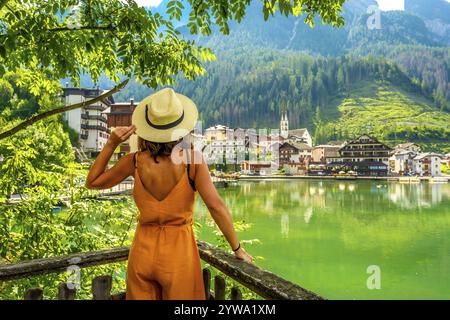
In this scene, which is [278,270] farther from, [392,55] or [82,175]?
[392,55]

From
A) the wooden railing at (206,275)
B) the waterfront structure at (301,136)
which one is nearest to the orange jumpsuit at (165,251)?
the wooden railing at (206,275)

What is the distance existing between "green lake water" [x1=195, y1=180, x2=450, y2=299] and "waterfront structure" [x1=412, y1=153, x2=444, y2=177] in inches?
1848

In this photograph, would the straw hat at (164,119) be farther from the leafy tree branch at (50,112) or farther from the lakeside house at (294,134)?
the lakeside house at (294,134)

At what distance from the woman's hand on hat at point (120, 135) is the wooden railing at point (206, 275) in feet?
2.39

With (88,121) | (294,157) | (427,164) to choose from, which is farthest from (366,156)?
(88,121)

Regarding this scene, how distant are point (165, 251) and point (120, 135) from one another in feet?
1.91

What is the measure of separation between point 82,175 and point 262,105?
5510 inches

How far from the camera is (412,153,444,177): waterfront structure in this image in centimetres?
7656

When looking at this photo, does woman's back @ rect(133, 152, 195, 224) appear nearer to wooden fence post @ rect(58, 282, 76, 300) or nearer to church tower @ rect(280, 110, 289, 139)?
wooden fence post @ rect(58, 282, 76, 300)

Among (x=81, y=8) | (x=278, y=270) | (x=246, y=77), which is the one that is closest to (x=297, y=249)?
(x=278, y=270)

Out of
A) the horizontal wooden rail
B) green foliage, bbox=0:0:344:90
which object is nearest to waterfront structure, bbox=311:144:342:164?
green foliage, bbox=0:0:344:90

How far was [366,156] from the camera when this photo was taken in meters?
71.6

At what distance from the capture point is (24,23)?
2182 millimetres

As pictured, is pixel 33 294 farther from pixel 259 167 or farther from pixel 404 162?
pixel 404 162
